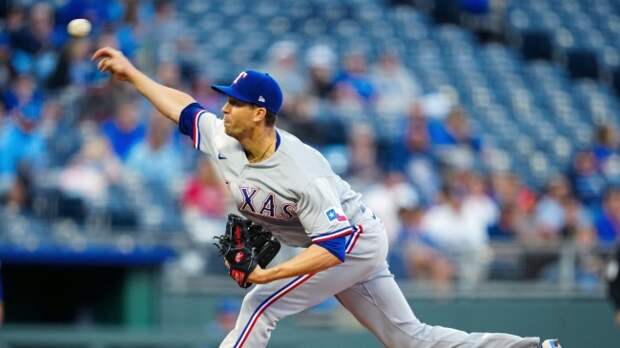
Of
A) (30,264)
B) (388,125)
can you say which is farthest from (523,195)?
(30,264)

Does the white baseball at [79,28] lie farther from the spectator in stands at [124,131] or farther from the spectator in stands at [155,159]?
the spectator in stands at [124,131]

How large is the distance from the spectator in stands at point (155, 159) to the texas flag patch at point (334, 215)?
528 cm

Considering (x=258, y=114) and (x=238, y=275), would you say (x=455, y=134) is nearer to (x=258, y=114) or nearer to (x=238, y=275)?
(x=258, y=114)

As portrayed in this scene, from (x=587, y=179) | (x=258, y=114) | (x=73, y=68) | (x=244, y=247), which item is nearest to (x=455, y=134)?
(x=587, y=179)

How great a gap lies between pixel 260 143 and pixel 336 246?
1.91 feet

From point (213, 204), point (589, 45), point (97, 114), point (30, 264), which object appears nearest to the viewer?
point (30, 264)

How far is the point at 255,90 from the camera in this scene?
18.3 feet

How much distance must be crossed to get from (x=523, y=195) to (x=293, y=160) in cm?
712

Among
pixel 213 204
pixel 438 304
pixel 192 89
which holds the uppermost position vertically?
pixel 192 89

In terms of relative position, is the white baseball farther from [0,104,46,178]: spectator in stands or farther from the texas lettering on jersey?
[0,104,46,178]: spectator in stands

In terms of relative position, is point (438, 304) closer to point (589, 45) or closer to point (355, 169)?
point (355, 169)

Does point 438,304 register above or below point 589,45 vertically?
below

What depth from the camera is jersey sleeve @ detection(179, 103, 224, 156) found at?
591 cm

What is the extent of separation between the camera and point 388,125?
1288 cm
